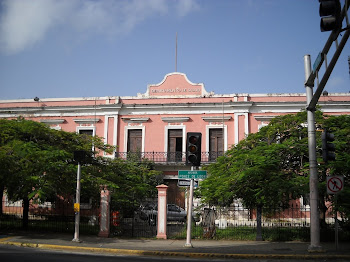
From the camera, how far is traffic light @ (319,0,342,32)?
609cm

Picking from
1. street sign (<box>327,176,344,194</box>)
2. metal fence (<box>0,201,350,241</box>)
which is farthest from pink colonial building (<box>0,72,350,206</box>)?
street sign (<box>327,176,344,194</box>)

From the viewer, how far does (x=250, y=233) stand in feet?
53.2

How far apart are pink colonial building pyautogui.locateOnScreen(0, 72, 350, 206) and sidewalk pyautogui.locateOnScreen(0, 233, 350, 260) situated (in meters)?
11.5

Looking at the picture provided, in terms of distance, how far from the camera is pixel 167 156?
26.3m

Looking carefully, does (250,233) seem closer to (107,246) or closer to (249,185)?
(249,185)

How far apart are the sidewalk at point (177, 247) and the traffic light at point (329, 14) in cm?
731

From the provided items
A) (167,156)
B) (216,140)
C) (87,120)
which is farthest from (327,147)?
(87,120)

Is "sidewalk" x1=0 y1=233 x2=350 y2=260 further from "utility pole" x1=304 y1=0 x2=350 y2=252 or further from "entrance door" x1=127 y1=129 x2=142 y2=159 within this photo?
"entrance door" x1=127 y1=129 x2=142 y2=159

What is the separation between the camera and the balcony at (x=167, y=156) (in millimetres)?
25828

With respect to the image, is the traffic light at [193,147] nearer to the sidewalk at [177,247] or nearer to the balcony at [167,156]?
the sidewalk at [177,247]

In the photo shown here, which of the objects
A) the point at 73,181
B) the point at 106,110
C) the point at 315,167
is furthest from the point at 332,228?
the point at 106,110

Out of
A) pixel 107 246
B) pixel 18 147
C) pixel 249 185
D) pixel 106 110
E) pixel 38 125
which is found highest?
pixel 106 110

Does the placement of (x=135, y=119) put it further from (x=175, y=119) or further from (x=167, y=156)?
(x=167, y=156)

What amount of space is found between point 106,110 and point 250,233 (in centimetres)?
1497
